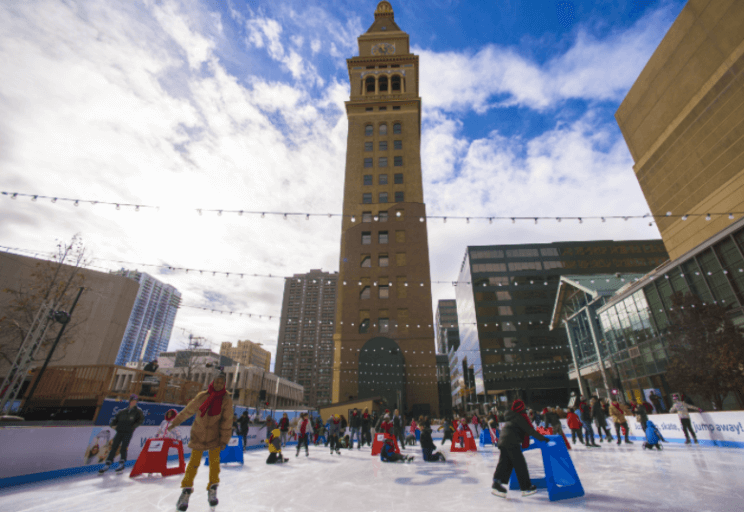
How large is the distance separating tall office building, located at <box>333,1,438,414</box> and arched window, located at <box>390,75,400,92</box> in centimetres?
14

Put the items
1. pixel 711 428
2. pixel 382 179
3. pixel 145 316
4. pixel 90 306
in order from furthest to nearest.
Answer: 1. pixel 145 316
2. pixel 382 179
3. pixel 90 306
4. pixel 711 428

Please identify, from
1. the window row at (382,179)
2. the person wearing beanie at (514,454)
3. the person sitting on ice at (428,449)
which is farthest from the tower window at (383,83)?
the person wearing beanie at (514,454)

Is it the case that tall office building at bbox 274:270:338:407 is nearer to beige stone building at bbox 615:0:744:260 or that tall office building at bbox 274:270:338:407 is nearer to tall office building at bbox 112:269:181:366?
tall office building at bbox 112:269:181:366

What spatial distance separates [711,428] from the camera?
35.5 feet

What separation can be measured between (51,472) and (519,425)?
9561 mm

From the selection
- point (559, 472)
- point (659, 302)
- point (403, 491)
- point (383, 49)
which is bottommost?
point (403, 491)

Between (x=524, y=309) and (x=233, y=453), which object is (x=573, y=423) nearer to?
(x=233, y=453)

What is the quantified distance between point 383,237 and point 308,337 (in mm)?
81971

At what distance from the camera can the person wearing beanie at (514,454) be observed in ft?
15.8

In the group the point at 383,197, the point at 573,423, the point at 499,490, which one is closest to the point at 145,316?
the point at 383,197

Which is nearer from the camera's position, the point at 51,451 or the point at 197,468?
the point at 197,468

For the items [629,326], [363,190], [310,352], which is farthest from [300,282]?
[629,326]

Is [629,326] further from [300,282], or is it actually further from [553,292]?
[300,282]

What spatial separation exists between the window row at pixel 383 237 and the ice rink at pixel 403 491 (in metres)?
30.7
